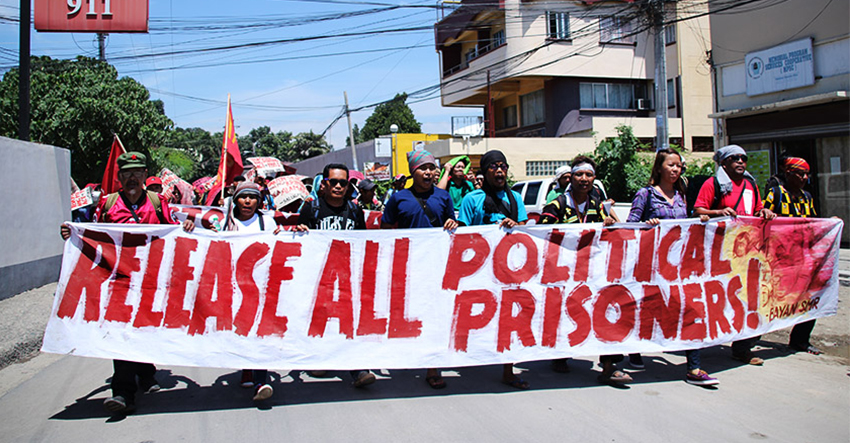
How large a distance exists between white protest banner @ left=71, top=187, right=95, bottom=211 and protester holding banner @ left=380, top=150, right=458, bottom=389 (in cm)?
809

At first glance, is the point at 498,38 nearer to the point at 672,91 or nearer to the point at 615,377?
the point at 672,91

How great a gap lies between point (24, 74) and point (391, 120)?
63.0 meters

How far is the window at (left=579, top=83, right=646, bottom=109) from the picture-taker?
27.8 metres

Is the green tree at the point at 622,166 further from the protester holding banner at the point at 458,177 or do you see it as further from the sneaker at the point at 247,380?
the sneaker at the point at 247,380

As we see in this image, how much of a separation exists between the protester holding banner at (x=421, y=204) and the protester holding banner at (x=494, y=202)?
18 centimetres

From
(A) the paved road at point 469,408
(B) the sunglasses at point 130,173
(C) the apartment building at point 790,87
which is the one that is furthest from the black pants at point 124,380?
(C) the apartment building at point 790,87

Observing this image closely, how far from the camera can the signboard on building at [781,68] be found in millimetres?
13492

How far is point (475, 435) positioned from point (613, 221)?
218 cm

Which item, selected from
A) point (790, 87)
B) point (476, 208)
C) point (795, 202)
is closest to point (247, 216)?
point (476, 208)

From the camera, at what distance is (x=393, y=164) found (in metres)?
35.2

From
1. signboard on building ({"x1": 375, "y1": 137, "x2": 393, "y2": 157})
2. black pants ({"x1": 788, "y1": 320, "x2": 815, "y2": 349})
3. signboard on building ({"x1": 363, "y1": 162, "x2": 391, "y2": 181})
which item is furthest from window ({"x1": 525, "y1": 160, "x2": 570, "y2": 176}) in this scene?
black pants ({"x1": 788, "y1": 320, "x2": 815, "y2": 349})

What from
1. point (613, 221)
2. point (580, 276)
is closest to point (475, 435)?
point (580, 276)

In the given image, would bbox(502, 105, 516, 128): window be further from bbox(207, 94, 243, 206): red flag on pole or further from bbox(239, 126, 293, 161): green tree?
bbox(239, 126, 293, 161): green tree

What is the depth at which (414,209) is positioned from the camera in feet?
16.9
